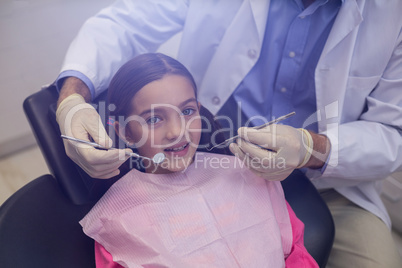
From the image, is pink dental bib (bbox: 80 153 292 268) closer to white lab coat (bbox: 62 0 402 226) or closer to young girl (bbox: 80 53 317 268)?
young girl (bbox: 80 53 317 268)

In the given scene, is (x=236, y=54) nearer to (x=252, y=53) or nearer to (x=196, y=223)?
(x=252, y=53)

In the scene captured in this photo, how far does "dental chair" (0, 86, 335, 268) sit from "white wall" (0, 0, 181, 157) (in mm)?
594

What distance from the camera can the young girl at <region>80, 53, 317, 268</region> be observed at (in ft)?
2.60

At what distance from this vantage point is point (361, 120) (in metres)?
1.04

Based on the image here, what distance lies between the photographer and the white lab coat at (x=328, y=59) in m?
0.94

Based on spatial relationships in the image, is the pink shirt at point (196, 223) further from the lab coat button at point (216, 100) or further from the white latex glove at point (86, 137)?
the lab coat button at point (216, 100)

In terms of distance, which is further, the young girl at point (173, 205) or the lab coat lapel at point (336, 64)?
the lab coat lapel at point (336, 64)

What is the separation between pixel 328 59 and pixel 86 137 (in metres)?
0.74

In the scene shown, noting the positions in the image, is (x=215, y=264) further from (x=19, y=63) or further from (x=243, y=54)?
(x=19, y=63)

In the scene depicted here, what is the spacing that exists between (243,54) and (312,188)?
488mm

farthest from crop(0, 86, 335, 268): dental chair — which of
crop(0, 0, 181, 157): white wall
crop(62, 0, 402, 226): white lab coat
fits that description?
crop(0, 0, 181, 157): white wall

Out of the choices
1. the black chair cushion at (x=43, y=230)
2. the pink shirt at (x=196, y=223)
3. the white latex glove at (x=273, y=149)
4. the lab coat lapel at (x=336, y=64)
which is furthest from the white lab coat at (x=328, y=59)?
the black chair cushion at (x=43, y=230)

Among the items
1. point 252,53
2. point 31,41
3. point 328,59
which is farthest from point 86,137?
point 31,41

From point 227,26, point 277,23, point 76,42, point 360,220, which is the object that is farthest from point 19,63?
point 360,220
